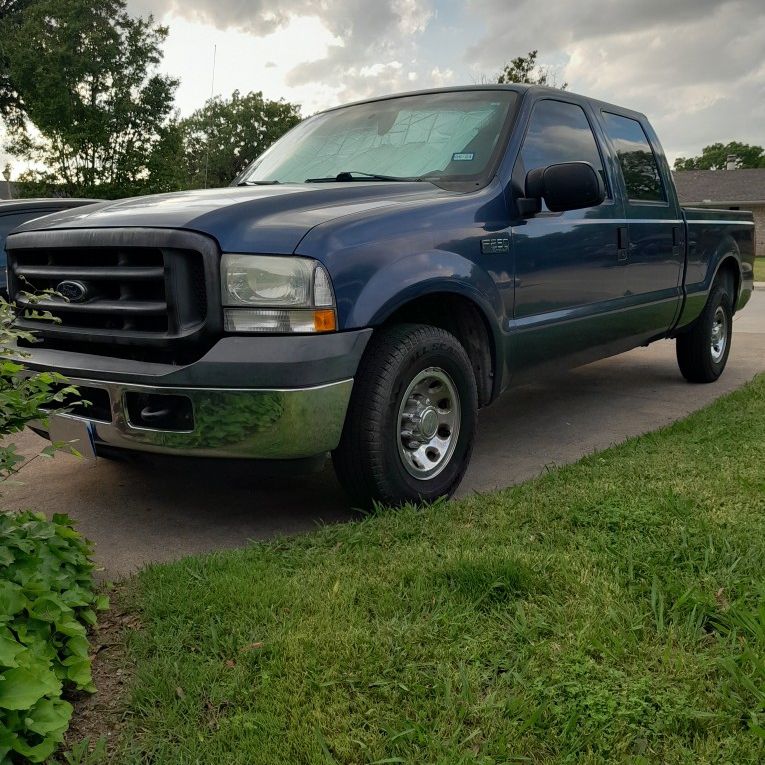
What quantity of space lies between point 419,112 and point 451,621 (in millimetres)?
2905

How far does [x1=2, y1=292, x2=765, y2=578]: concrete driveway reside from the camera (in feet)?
11.0

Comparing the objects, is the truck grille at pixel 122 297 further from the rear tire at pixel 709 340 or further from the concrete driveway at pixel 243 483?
the rear tire at pixel 709 340

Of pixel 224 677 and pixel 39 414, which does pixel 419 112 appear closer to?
pixel 39 414

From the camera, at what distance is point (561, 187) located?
3.84 metres

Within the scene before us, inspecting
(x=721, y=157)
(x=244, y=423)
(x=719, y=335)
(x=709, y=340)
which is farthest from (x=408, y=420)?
(x=721, y=157)

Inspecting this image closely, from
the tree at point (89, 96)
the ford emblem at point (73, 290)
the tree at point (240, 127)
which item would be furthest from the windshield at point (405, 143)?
the tree at point (240, 127)

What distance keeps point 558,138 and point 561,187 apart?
827mm

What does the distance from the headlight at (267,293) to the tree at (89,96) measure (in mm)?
25354

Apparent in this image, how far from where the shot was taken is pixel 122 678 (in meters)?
2.29

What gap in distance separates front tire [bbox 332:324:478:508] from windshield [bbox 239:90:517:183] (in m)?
1.02

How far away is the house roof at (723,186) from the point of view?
41391mm

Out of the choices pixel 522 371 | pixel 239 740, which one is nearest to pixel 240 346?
pixel 239 740

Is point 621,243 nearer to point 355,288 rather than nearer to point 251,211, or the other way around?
point 355,288

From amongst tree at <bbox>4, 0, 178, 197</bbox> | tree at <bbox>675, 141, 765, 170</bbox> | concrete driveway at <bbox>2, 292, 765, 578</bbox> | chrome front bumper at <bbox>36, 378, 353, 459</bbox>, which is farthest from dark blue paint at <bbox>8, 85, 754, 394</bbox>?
tree at <bbox>675, 141, 765, 170</bbox>
